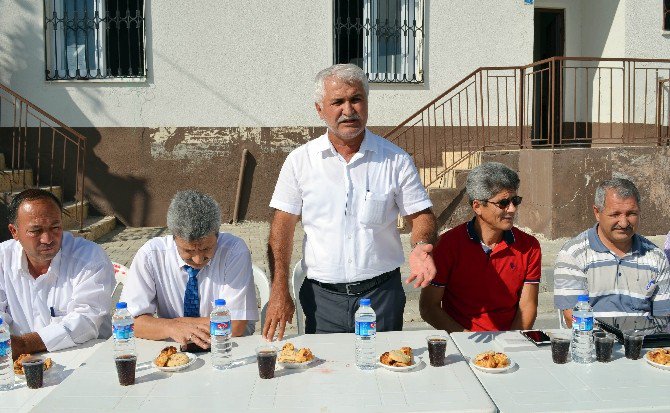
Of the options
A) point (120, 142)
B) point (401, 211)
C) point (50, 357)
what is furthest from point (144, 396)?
point (120, 142)

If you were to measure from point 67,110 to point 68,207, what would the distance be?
1523mm

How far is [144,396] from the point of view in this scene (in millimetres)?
2252

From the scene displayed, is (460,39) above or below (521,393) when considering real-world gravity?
above

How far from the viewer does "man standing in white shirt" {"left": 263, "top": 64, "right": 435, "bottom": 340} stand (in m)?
3.09

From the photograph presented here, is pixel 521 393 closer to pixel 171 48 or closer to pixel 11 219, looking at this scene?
pixel 11 219

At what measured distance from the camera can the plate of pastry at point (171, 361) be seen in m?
2.47

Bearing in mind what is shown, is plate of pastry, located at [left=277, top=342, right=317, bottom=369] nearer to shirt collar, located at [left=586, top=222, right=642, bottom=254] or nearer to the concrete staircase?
shirt collar, located at [left=586, top=222, right=642, bottom=254]

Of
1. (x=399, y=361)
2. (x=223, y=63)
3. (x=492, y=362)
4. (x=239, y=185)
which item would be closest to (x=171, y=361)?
(x=399, y=361)

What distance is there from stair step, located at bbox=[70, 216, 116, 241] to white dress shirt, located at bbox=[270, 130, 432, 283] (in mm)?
5500

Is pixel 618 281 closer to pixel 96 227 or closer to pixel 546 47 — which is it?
pixel 96 227

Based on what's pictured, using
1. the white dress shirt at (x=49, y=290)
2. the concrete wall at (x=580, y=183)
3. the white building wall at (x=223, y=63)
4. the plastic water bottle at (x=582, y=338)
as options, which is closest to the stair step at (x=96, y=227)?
the white building wall at (x=223, y=63)

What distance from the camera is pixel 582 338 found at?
2545mm

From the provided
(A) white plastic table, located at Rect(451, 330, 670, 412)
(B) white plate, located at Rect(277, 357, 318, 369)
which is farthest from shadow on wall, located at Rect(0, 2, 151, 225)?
(A) white plastic table, located at Rect(451, 330, 670, 412)

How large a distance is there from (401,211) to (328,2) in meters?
6.77
